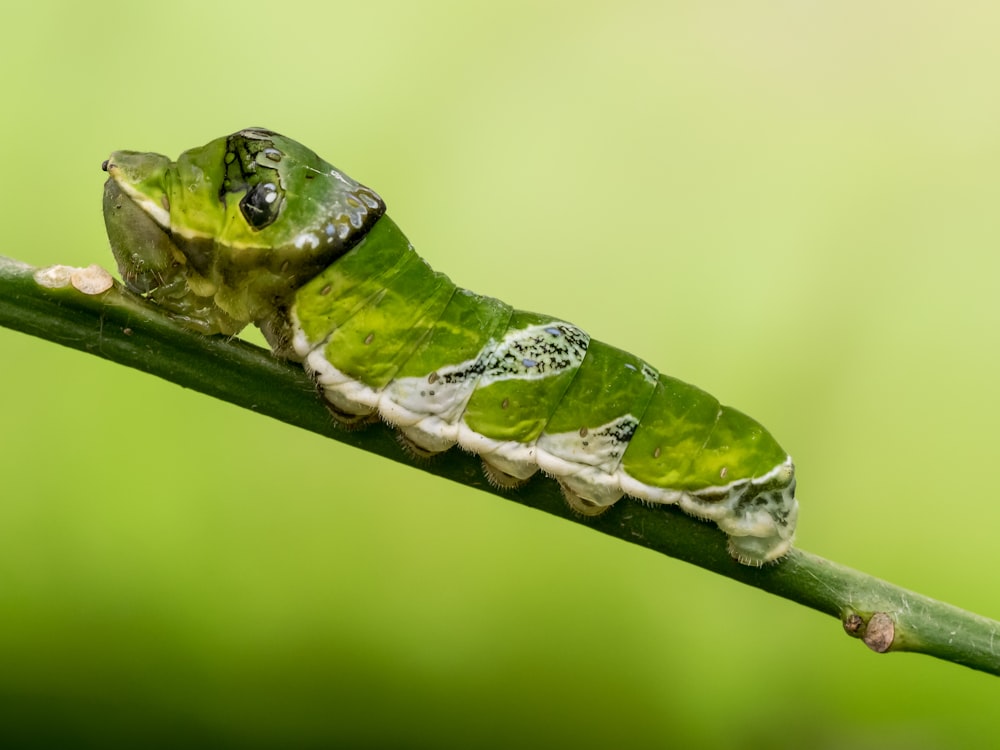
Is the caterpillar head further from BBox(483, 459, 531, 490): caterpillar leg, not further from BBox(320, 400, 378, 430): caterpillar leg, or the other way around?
BBox(483, 459, 531, 490): caterpillar leg

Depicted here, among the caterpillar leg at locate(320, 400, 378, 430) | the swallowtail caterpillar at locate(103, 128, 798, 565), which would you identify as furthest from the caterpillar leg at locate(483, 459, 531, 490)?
the caterpillar leg at locate(320, 400, 378, 430)

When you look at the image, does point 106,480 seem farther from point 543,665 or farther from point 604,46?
point 604,46

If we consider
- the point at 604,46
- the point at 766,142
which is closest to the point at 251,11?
the point at 604,46

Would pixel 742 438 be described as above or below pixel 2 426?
above

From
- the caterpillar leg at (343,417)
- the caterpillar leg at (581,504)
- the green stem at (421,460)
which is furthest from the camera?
the caterpillar leg at (581,504)

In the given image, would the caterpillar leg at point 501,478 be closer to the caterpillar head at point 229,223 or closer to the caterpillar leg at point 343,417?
the caterpillar leg at point 343,417

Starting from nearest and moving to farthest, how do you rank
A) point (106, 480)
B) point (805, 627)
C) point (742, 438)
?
1. point (742, 438)
2. point (106, 480)
3. point (805, 627)

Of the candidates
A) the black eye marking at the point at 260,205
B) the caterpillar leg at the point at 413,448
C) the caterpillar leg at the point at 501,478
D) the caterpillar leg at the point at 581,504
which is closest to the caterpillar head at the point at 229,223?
the black eye marking at the point at 260,205
